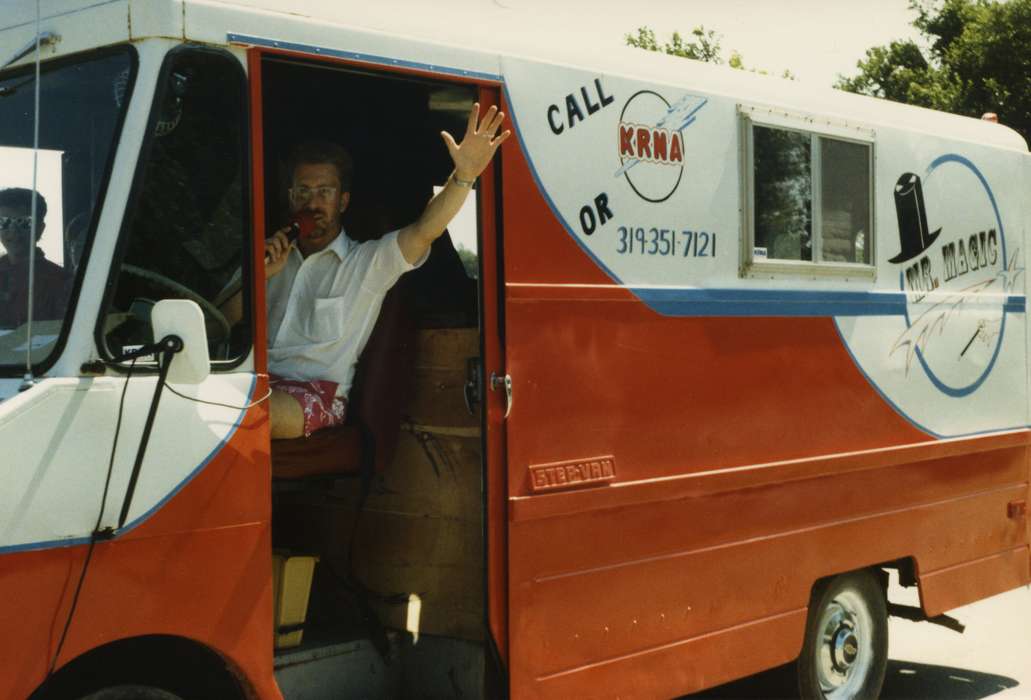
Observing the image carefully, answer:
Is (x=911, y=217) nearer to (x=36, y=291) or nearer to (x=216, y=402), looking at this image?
(x=216, y=402)

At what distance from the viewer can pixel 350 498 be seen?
5.48 meters

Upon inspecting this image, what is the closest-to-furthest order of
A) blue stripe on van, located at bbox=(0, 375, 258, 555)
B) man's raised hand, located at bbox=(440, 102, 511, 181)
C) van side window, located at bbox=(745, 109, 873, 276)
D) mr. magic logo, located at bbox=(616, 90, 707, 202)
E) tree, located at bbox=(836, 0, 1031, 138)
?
blue stripe on van, located at bbox=(0, 375, 258, 555) → man's raised hand, located at bbox=(440, 102, 511, 181) → mr. magic logo, located at bbox=(616, 90, 707, 202) → van side window, located at bbox=(745, 109, 873, 276) → tree, located at bbox=(836, 0, 1031, 138)

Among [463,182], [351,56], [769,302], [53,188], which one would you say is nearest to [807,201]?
[769,302]

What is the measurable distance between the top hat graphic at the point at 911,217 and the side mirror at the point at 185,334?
4.06 meters

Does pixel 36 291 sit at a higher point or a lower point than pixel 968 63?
lower

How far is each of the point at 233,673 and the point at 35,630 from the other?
713 mm

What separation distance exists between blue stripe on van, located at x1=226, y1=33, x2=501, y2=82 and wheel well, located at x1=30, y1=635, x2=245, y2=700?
1829mm

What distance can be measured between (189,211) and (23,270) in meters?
0.52

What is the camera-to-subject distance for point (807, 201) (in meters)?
6.07

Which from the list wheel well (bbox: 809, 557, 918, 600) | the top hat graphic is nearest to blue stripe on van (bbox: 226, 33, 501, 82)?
the top hat graphic

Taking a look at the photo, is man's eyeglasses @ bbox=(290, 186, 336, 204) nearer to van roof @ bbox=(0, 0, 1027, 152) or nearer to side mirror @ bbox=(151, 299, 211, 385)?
van roof @ bbox=(0, 0, 1027, 152)

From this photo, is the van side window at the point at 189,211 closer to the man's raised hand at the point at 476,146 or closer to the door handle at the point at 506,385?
the man's raised hand at the point at 476,146

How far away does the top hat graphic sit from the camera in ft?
21.9

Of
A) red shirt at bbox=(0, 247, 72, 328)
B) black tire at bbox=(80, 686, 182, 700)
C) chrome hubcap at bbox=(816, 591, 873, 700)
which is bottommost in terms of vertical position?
chrome hubcap at bbox=(816, 591, 873, 700)
